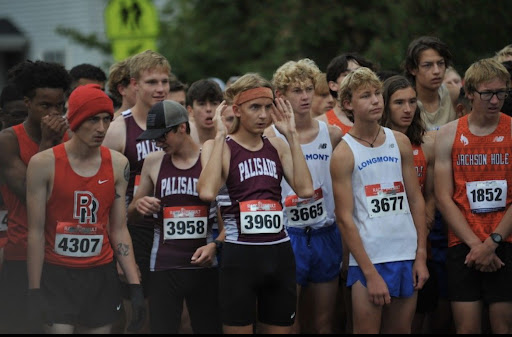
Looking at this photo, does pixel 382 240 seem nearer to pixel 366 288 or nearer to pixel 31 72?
pixel 366 288

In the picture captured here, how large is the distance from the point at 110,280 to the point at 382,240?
6.64 feet

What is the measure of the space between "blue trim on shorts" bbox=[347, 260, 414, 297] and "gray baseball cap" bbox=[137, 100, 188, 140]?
1.79 metres

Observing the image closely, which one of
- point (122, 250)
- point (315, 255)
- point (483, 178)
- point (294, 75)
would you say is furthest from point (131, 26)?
point (483, 178)

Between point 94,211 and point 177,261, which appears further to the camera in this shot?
point 177,261

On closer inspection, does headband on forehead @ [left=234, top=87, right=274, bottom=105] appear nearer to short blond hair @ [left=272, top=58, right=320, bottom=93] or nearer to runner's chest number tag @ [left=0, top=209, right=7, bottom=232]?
short blond hair @ [left=272, top=58, right=320, bottom=93]

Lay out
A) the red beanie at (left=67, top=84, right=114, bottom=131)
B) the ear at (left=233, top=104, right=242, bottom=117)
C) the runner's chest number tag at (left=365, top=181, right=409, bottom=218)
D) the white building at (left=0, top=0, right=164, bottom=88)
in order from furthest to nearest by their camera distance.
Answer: the white building at (left=0, top=0, right=164, bottom=88) → the ear at (left=233, top=104, right=242, bottom=117) → the runner's chest number tag at (left=365, top=181, right=409, bottom=218) → the red beanie at (left=67, top=84, right=114, bottom=131)

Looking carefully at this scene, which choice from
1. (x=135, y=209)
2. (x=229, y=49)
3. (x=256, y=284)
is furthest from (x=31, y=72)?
(x=229, y=49)

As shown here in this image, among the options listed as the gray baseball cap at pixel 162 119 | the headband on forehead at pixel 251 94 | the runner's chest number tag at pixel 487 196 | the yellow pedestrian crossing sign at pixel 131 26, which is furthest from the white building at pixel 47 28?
the runner's chest number tag at pixel 487 196

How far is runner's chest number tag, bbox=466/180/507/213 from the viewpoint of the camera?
265 inches

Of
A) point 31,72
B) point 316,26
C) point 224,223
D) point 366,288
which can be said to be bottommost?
point 366,288

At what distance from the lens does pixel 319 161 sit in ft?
23.8

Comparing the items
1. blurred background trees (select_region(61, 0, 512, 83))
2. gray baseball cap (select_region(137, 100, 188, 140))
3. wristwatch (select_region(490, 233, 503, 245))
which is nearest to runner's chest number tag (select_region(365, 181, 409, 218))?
wristwatch (select_region(490, 233, 503, 245))

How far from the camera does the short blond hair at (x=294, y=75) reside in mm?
7383

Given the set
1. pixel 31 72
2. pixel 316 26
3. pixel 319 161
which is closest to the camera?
pixel 31 72
